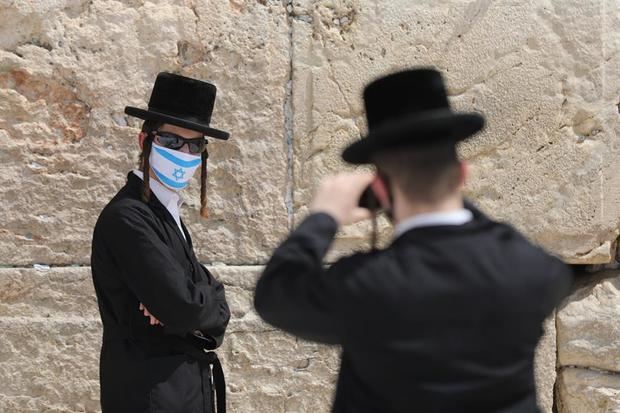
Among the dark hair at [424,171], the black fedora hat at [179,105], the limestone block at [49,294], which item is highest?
the dark hair at [424,171]

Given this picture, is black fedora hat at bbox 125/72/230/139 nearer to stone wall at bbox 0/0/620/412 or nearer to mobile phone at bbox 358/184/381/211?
stone wall at bbox 0/0/620/412

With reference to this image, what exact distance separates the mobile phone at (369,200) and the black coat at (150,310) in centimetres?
102

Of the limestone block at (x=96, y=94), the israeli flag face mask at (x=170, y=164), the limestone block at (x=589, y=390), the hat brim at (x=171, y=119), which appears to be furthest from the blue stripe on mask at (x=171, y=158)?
the limestone block at (x=589, y=390)

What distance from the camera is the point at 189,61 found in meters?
4.11

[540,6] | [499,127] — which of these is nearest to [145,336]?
[499,127]

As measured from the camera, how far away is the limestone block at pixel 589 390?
430cm

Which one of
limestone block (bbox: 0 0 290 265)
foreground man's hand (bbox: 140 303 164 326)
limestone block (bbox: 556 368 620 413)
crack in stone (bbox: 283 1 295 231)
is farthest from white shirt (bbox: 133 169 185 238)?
limestone block (bbox: 556 368 620 413)

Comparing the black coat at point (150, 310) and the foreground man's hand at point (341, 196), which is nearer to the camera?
the foreground man's hand at point (341, 196)

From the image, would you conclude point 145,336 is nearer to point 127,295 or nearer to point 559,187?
point 127,295

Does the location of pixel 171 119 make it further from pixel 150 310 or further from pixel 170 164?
pixel 150 310

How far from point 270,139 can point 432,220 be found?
244 centimetres

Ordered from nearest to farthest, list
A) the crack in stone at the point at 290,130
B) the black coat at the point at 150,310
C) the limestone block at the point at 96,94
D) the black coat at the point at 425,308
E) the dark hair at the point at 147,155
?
the black coat at the point at 425,308, the black coat at the point at 150,310, the dark hair at the point at 147,155, the limestone block at the point at 96,94, the crack in stone at the point at 290,130

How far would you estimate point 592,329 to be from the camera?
4.29 metres

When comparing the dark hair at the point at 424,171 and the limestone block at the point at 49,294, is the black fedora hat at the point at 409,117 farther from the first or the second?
the limestone block at the point at 49,294
